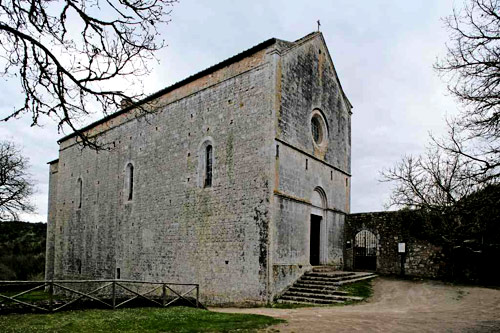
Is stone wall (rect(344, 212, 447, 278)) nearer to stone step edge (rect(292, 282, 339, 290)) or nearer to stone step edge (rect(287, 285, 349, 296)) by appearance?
stone step edge (rect(292, 282, 339, 290))

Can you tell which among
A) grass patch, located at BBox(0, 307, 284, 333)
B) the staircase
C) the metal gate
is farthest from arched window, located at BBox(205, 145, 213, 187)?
grass patch, located at BBox(0, 307, 284, 333)

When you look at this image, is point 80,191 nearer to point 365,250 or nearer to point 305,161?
point 305,161

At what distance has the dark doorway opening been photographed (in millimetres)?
19219

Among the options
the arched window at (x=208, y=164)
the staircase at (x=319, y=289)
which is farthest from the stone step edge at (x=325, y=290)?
the arched window at (x=208, y=164)

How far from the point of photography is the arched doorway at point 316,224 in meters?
19.0

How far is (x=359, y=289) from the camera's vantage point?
53.0ft

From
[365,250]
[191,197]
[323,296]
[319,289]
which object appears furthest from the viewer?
[365,250]

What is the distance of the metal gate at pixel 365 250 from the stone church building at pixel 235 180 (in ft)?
3.01

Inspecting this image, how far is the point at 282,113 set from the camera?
16.6 metres

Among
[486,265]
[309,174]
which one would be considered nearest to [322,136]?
[309,174]

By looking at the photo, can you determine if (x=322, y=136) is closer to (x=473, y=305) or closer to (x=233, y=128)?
(x=233, y=128)

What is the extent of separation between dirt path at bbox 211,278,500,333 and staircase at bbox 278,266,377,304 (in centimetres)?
95

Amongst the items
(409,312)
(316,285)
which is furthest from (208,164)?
(409,312)

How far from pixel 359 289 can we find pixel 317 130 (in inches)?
291
